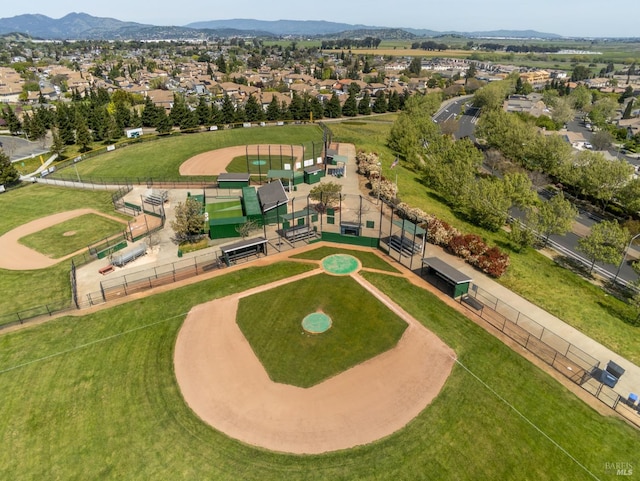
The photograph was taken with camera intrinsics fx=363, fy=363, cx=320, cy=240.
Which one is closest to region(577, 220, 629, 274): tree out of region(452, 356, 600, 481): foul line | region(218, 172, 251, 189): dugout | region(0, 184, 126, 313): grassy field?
region(452, 356, 600, 481): foul line

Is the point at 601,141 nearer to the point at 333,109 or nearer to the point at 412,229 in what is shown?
the point at 333,109

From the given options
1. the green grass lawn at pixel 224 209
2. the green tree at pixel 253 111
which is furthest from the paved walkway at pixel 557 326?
the green tree at pixel 253 111

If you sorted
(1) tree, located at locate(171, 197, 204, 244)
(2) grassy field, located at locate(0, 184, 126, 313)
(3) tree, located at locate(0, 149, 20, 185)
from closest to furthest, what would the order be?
(2) grassy field, located at locate(0, 184, 126, 313)
(1) tree, located at locate(171, 197, 204, 244)
(3) tree, located at locate(0, 149, 20, 185)

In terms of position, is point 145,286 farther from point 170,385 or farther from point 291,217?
point 291,217

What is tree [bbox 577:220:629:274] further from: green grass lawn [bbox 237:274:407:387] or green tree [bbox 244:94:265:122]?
green tree [bbox 244:94:265:122]

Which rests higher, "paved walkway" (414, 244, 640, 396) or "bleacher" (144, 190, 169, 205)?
"bleacher" (144, 190, 169, 205)
